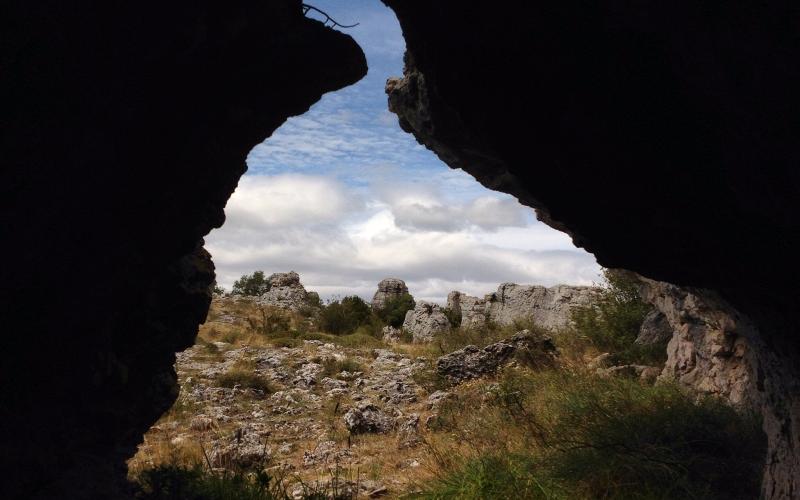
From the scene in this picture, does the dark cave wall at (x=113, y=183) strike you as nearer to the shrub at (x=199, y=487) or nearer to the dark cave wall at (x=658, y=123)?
the shrub at (x=199, y=487)

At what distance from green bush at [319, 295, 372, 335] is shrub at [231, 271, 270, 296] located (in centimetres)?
1215

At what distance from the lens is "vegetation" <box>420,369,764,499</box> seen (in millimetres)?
5062

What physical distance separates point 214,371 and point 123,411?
8.96m

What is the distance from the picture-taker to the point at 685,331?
32.3ft

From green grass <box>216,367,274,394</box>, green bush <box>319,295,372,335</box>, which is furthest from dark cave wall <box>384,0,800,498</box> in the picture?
green bush <box>319,295,372,335</box>

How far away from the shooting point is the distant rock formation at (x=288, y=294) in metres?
29.9

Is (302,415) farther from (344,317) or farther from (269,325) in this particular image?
(344,317)

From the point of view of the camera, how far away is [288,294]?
102 ft

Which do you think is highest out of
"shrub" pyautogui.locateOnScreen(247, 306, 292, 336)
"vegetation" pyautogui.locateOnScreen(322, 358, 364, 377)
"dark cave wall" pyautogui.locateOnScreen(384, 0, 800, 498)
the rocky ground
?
"dark cave wall" pyautogui.locateOnScreen(384, 0, 800, 498)

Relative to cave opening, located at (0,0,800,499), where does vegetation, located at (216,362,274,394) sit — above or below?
below

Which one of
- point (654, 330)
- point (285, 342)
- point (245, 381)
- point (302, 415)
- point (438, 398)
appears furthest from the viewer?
point (285, 342)

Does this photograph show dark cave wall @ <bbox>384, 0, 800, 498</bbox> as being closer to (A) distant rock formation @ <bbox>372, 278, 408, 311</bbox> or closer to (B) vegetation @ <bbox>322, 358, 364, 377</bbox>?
(B) vegetation @ <bbox>322, 358, 364, 377</bbox>

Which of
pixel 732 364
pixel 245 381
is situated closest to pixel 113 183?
pixel 732 364

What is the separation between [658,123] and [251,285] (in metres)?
37.2
